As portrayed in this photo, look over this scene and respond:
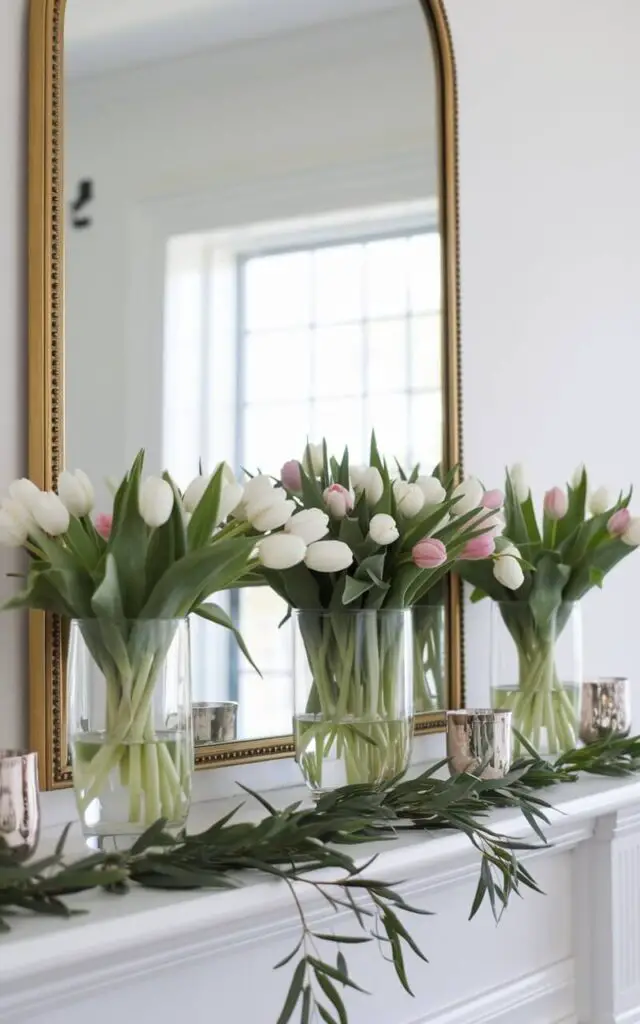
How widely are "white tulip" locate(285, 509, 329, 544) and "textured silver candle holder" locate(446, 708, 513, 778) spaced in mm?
352

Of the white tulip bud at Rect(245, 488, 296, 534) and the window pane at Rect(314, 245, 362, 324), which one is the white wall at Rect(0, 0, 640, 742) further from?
the white tulip bud at Rect(245, 488, 296, 534)

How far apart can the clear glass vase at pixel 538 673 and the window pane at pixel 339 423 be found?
1.09 feet

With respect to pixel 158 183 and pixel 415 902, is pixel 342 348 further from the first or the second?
pixel 415 902

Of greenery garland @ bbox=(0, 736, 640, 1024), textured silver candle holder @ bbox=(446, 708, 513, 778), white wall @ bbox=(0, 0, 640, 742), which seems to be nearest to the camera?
greenery garland @ bbox=(0, 736, 640, 1024)

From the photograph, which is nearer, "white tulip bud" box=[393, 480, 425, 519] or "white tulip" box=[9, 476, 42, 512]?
"white tulip" box=[9, 476, 42, 512]

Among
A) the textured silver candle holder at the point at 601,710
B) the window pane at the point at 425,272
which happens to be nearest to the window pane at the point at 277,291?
the window pane at the point at 425,272

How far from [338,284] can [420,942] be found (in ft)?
2.88

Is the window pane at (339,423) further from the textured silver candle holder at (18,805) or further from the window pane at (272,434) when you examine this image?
the textured silver candle holder at (18,805)

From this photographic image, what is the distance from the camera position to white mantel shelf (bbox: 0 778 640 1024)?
989mm

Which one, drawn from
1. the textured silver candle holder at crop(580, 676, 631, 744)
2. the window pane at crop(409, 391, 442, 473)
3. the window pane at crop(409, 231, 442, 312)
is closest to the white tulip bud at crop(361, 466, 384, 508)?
the window pane at crop(409, 391, 442, 473)

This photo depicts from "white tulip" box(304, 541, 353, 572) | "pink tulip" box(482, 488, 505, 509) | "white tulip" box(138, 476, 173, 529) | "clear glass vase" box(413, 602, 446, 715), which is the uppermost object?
"pink tulip" box(482, 488, 505, 509)

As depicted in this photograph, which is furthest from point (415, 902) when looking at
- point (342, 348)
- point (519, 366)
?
point (519, 366)

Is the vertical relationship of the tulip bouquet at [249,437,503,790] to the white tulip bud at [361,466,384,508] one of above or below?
below

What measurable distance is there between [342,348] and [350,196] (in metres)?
0.22
